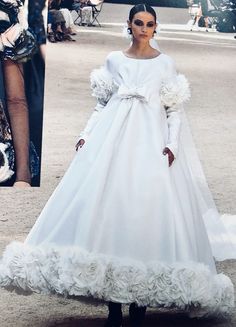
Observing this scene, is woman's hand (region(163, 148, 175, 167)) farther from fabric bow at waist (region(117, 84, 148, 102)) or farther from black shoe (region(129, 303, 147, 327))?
black shoe (region(129, 303, 147, 327))

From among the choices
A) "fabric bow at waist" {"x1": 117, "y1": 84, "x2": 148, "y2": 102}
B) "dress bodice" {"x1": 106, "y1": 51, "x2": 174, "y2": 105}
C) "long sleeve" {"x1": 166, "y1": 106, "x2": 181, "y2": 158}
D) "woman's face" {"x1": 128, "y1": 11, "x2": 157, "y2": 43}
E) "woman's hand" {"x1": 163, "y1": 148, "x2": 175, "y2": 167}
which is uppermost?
"woman's face" {"x1": 128, "y1": 11, "x2": 157, "y2": 43}

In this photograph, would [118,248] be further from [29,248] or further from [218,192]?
[218,192]

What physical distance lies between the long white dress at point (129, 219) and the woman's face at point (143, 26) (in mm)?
89

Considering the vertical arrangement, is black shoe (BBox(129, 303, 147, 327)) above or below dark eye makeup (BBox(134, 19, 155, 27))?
below

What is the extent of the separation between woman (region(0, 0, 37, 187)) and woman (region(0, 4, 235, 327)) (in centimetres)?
183

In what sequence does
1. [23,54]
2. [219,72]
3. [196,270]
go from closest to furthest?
[196,270] → [23,54] → [219,72]

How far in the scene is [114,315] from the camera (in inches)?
131

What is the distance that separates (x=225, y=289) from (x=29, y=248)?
722mm

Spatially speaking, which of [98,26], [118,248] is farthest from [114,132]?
[98,26]

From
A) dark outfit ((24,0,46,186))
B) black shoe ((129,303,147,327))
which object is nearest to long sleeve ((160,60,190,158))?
black shoe ((129,303,147,327))

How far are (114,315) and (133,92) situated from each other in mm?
790

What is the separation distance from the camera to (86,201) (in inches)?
128

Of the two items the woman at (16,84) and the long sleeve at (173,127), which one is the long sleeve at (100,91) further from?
the woman at (16,84)

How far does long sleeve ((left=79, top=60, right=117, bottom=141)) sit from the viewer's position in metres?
3.44
